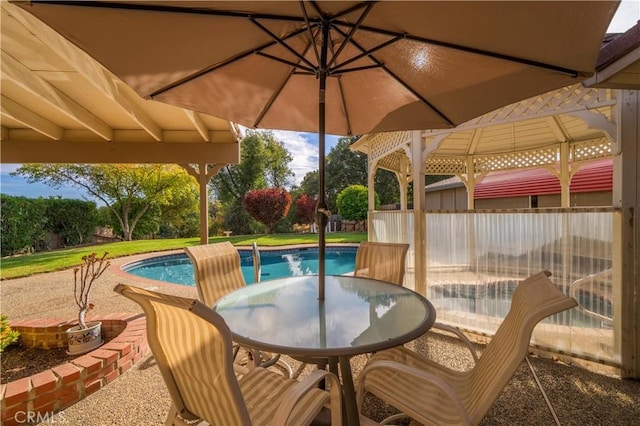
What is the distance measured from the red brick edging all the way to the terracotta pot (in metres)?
0.25

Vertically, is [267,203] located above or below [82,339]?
above

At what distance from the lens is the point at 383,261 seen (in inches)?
120

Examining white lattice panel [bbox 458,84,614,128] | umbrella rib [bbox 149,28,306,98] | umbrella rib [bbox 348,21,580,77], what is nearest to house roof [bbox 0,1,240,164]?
umbrella rib [bbox 149,28,306,98]

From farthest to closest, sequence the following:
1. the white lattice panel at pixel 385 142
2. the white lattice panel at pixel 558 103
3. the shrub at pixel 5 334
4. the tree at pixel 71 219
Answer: the tree at pixel 71 219, the white lattice panel at pixel 385 142, the white lattice panel at pixel 558 103, the shrub at pixel 5 334

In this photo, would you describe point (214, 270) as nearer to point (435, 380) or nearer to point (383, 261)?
point (383, 261)

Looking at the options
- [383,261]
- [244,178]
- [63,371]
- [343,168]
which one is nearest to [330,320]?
[383,261]

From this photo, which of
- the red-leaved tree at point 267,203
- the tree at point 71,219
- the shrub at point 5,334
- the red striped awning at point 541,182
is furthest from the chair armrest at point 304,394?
the red-leaved tree at point 267,203

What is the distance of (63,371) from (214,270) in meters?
1.35

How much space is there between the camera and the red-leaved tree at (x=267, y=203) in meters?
17.1

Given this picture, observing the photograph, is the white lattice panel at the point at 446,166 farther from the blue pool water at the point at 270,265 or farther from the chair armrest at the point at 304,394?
the chair armrest at the point at 304,394

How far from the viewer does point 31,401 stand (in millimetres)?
1986

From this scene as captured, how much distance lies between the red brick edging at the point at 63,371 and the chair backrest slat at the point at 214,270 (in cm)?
93

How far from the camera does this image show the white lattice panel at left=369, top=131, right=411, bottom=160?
4.31 metres

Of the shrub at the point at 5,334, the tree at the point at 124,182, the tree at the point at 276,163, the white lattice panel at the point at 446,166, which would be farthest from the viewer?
the tree at the point at 276,163
